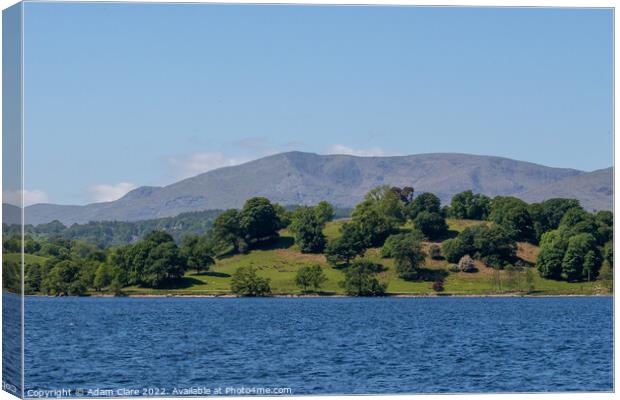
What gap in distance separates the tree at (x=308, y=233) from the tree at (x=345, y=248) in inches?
154

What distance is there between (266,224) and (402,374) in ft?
485

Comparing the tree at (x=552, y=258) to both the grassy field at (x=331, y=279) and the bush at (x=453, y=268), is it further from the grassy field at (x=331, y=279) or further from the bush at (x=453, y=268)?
the bush at (x=453, y=268)

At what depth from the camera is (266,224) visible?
187m

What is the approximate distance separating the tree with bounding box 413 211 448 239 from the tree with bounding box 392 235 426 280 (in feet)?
45.3

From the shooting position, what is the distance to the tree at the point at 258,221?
184 meters

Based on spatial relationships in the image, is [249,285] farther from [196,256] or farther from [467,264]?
[467,264]

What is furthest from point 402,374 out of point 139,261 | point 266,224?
point 266,224

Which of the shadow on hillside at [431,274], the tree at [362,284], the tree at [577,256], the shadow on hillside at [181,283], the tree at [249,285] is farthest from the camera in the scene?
the shadow on hillside at [431,274]

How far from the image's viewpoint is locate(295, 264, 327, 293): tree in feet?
528

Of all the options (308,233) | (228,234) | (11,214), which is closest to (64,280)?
(228,234)

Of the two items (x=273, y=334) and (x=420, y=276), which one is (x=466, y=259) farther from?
(x=273, y=334)

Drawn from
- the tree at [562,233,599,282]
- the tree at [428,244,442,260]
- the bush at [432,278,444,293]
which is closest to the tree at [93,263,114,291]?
the bush at [432,278,444,293]

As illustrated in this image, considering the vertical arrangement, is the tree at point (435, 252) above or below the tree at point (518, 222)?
below

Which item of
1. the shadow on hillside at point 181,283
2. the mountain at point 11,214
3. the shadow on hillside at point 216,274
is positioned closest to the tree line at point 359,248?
the shadow on hillside at point 181,283
